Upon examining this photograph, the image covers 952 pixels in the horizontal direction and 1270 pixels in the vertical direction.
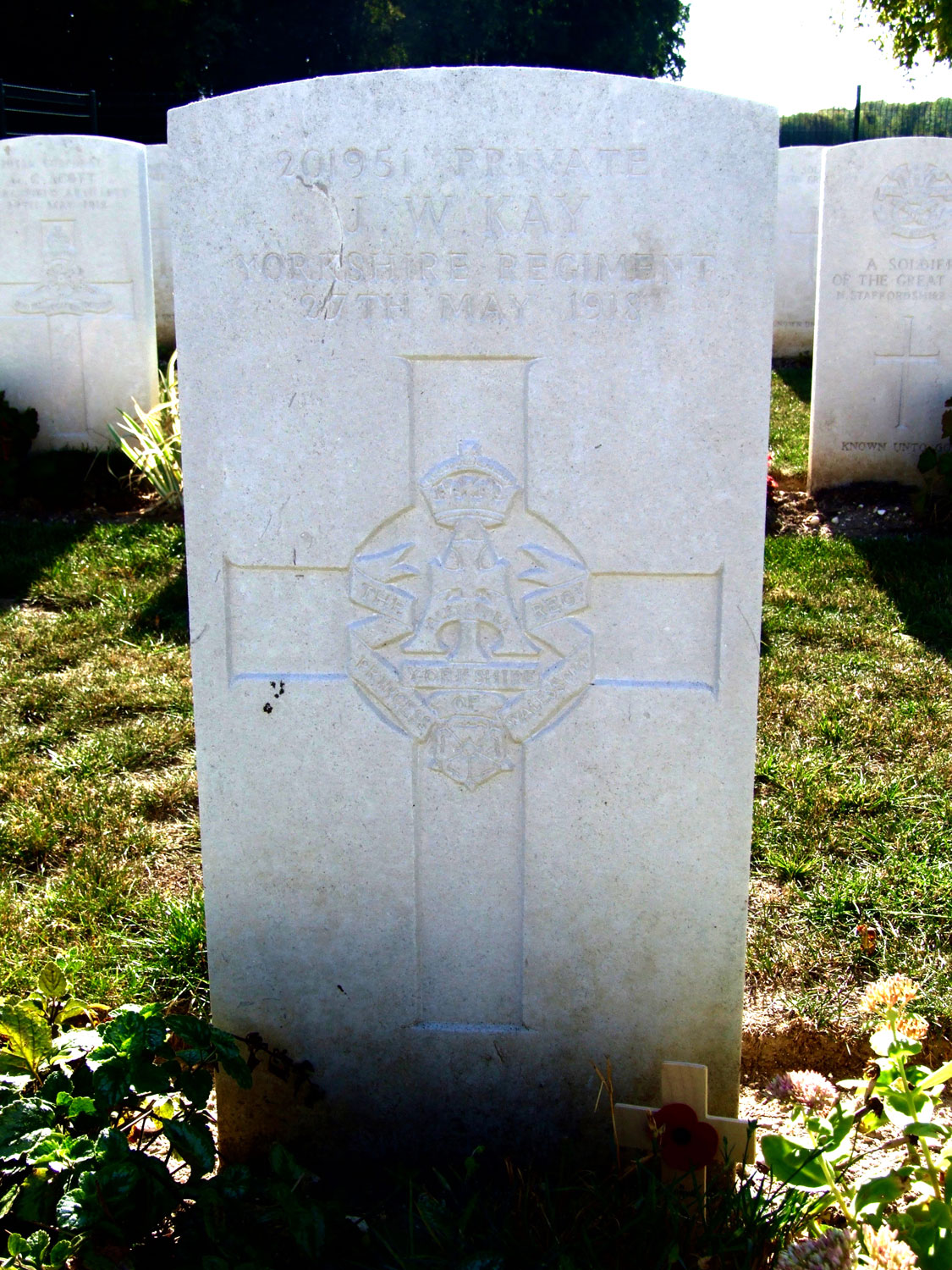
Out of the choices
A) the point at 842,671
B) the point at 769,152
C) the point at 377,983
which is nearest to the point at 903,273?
the point at 842,671

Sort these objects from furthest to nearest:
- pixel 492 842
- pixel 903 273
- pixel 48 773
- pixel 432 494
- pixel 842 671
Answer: pixel 903 273 < pixel 842 671 < pixel 48 773 < pixel 492 842 < pixel 432 494

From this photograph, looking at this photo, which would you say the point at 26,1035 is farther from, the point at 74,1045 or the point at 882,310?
the point at 882,310

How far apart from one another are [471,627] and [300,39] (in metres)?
20.5

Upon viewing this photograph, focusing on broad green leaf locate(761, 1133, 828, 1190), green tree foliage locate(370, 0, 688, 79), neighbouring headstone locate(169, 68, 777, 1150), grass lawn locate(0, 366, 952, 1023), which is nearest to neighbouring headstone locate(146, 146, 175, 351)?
grass lawn locate(0, 366, 952, 1023)

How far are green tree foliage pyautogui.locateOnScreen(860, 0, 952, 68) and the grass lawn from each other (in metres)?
13.0

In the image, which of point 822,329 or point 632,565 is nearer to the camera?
point 632,565

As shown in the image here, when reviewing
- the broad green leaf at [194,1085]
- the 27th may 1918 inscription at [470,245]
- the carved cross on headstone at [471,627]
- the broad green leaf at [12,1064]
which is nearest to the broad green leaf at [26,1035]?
the broad green leaf at [12,1064]

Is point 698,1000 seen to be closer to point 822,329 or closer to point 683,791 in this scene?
point 683,791

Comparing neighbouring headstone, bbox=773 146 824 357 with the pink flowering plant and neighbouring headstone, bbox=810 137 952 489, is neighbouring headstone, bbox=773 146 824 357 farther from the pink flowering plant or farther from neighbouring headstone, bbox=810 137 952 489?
the pink flowering plant

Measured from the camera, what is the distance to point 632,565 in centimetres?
185

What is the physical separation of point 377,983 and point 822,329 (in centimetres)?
554

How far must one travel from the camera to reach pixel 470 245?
5.79 ft

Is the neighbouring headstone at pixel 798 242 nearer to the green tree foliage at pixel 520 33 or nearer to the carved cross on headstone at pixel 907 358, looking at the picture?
the carved cross on headstone at pixel 907 358

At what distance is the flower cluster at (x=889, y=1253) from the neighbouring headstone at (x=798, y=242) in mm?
9496
